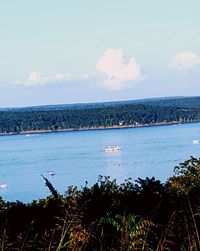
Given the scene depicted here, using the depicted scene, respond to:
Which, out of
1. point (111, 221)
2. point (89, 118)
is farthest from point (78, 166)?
point (89, 118)

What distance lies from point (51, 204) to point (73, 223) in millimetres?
5972

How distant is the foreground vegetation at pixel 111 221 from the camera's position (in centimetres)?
237

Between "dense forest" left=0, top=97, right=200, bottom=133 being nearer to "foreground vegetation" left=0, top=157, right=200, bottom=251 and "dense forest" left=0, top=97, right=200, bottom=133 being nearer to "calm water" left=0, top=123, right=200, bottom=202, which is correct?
"calm water" left=0, top=123, right=200, bottom=202

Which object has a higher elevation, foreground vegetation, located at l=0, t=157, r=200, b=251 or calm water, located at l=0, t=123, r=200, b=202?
foreground vegetation, located at l=0, t=157, r=200, b=251

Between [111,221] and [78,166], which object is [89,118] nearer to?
[78,166]

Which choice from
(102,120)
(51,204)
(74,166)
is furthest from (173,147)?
(51,204)

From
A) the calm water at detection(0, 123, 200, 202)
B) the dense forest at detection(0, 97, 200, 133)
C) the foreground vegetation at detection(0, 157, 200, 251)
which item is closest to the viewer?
the foreground vegetation at detection(0, 157, 200, 251)

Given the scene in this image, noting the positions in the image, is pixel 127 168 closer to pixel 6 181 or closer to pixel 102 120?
pixel 6 181

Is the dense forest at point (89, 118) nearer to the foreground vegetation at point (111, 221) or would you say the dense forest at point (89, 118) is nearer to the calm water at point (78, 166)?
the calm water at point (78, 166)

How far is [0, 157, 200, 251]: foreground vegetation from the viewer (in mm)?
2371

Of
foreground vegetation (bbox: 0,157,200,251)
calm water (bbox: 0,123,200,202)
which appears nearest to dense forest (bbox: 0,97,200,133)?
calm water (bbox: 0,123,200,202)

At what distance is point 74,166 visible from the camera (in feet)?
222

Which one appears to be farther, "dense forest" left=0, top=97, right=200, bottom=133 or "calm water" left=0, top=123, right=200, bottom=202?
"dense forest" left=0, top=97, right=200, bottom=133

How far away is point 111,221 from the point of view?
5297mm
